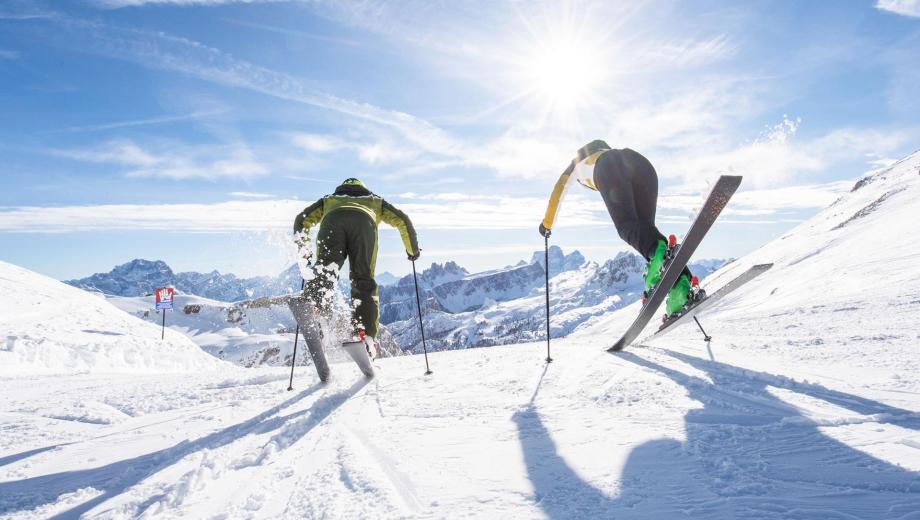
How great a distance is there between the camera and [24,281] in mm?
25406

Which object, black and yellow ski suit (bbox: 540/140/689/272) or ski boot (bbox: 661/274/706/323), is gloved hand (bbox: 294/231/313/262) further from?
ski boot (bbox: 661/274/706/323)

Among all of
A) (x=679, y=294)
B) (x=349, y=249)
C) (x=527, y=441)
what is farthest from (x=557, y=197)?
(x=527, y=441)

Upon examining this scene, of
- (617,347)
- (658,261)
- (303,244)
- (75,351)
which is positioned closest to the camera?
(658,261)

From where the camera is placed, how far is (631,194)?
5.21 m

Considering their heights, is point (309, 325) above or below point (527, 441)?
above

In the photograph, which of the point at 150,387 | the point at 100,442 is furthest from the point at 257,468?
the point at 150,387

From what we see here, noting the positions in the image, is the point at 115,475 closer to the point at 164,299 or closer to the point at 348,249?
the point at 348,249

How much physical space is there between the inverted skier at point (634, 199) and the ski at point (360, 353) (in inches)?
130

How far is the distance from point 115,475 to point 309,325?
7.97 feet

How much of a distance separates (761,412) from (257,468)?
9.40 feet

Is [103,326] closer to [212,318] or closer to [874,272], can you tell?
[874,272]

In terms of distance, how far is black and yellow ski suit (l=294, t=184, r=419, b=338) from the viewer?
17.1 feet

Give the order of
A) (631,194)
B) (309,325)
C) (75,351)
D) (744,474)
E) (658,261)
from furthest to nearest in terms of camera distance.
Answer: (75,351) < (631,194) < (658,261) < (309,325) < (744,474)

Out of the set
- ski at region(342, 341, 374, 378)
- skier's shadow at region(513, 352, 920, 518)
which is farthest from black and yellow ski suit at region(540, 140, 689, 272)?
ski at region(342, 341, 374, 378)
